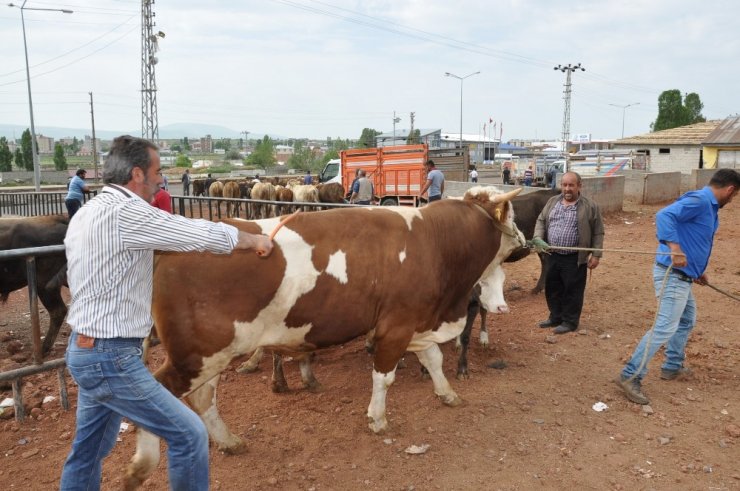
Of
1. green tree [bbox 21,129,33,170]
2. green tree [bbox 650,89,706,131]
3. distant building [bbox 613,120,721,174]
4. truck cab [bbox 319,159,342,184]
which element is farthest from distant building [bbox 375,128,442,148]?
green tree [bbox 21,129,33,170]

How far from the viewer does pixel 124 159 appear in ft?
7.89

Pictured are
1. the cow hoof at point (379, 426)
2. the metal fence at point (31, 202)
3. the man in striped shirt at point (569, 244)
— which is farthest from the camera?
the metal fence at point (31, 202)

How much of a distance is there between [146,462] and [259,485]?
762 mm

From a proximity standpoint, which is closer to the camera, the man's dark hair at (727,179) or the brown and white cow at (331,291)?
the brown and white cow at (331,291)

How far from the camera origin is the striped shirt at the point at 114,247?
229 centimetres

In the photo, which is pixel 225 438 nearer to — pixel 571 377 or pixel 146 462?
pixel 146 462

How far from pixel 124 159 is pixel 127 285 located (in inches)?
21.7

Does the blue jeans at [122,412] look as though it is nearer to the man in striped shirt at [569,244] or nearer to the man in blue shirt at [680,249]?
the man in blue shirt at [680,249]

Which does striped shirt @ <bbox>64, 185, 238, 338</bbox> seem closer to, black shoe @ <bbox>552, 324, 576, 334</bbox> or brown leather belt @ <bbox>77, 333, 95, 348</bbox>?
brown leather belt @ <bbox>77, 333, 95, 348</bbox>

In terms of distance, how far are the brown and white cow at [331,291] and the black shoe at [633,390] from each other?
152 cm

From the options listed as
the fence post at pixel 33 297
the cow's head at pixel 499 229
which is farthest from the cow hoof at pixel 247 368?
the cow's head at pixel 499 229

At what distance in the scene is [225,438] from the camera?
3.86 m

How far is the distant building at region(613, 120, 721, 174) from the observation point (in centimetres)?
3477

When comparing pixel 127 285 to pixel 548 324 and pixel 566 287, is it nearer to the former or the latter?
pixel 566 287
